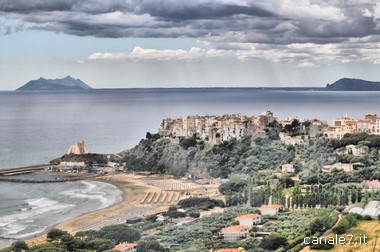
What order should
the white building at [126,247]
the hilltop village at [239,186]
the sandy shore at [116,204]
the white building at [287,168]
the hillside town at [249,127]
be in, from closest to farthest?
the white building at [126,247] < the hilltop village at [239,186] < the sandy shore at [116,204] < the white building at [287,168] < the hillside town at [249,127]

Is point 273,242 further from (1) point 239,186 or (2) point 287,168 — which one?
(2) point 287,168

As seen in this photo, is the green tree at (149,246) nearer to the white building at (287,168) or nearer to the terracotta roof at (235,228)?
the terracotta roof at (235,228)

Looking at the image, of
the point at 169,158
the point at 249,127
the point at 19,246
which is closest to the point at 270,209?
the point at 19,246

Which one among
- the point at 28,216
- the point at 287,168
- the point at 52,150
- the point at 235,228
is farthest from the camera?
the point at 52,150

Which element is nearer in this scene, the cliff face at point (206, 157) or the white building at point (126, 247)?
the white building at point (126, 247)

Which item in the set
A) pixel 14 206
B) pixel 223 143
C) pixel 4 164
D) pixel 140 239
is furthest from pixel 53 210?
pixel 4 164

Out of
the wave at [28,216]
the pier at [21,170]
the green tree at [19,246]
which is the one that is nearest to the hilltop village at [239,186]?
the green tree at [19,246]
